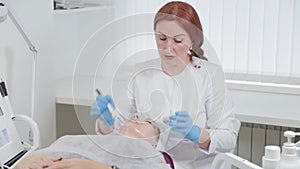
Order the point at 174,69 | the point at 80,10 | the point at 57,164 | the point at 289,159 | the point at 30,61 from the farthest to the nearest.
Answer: the point at 80,10 → the point at 30,61 → the point at 174,69 → the point at 57,164 → the point at 289,159

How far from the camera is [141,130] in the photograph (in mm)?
1505

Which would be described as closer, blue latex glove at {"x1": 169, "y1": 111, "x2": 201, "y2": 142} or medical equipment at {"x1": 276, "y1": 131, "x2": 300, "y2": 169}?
medical equipment at {"x1": 276, "y1": 131, "x2": 300, "y2": 169}

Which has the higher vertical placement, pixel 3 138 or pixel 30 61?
pixel 30 61

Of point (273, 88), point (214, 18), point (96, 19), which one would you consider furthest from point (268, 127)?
point (96, 19)

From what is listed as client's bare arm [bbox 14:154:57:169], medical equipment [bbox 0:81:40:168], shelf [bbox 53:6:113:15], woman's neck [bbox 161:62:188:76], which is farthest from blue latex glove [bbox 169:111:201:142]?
shelf [bbox 53:6:113:15]

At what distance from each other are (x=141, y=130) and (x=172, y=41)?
281 millimetres

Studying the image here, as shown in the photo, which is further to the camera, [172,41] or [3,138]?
[3,138]

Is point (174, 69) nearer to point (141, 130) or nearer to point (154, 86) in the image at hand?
point (154, 86)

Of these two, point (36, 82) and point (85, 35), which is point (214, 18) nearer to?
point (85, 35)

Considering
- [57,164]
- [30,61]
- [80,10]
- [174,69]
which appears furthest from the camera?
[80,10]

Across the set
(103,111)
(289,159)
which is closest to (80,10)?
(103,111)

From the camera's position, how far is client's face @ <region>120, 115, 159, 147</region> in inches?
59.0

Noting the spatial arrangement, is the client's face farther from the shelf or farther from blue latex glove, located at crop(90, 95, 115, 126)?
the shelf

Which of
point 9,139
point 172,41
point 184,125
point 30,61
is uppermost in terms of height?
point 172,41
